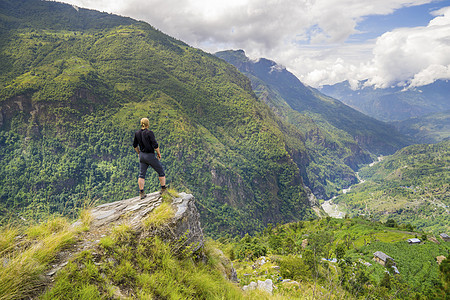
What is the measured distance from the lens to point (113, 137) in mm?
122062

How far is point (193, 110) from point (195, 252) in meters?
178

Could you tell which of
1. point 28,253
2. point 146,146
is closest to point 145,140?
point 146,146

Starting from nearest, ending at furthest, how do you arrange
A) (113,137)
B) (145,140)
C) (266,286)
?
(145,140)
(266,286)
(113,137)

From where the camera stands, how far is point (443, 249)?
5388 cm

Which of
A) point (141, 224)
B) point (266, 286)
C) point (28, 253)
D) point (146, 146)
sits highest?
point (146, 146)

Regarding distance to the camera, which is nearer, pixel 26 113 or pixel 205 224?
pixel 205 224

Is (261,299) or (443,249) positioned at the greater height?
(261,299)

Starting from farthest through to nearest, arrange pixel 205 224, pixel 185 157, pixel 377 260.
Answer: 1. pixel 185 157
2. pixel 205 224
3. pixel 377 260

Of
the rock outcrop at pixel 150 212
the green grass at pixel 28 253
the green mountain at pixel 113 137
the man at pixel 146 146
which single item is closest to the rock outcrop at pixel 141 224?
the rock outcrop at pixel 150 212

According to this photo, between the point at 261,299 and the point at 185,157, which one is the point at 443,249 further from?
the point at 185,157

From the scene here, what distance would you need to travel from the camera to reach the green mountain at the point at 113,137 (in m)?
101

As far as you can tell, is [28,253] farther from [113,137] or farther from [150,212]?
[113,137]

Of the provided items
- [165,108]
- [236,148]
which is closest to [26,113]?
[165,108]

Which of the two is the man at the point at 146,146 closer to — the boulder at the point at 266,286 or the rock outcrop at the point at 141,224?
the rock outcrop at the point at 141,224
